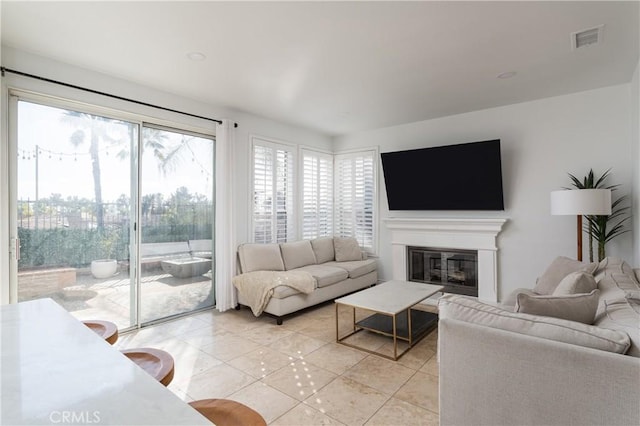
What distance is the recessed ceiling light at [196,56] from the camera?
9.23ft

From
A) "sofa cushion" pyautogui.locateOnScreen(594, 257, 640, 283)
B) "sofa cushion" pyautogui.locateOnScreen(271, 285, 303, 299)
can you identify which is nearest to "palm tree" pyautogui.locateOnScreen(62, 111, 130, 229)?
"sofa cushion" pyautogui.locateOnScreen(271, 285, 303, 299)

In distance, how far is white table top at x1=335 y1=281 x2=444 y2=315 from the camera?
3059 mm

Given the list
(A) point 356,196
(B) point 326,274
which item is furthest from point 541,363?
(A) point 356,196

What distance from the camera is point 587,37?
2.59 metres

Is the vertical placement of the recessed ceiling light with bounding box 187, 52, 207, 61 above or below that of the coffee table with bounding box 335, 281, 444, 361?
above

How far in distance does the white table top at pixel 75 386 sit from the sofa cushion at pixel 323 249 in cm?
419

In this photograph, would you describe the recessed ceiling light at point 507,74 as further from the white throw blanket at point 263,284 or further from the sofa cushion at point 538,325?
the white throw blanket at point 263,284

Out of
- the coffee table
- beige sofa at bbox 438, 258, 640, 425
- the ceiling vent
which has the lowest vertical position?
the coffee table

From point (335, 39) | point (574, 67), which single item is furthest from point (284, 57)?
point (574, 67)

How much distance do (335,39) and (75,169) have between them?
276 centimetres

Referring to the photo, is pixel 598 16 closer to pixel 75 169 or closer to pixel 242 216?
pixel 242 216

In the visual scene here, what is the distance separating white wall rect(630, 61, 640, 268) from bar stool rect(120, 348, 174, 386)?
4.15 meters

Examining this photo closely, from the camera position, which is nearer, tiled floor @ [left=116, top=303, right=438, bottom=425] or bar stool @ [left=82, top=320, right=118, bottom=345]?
bar stool @ [left=82, top=320, right=118, bottom=345]

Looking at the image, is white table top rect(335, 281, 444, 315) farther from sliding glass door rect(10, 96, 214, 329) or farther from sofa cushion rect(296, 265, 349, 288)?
sliding glass door rect(10, 96, 214, 329)
